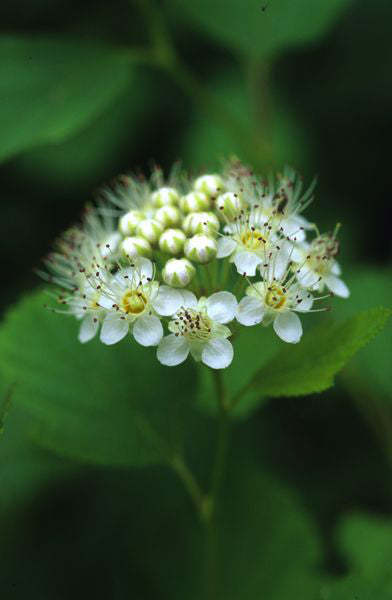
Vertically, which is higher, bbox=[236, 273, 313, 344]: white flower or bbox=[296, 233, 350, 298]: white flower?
bbox=[296, 233, 350, 298]: white flower

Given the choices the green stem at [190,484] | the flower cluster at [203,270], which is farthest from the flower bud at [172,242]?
the green stem at [190,484]

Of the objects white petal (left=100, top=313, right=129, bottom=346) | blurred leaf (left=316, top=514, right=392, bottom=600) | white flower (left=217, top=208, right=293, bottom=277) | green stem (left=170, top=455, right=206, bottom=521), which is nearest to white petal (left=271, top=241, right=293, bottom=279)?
white flower (left=217, top=208, right=293, bottom=277)

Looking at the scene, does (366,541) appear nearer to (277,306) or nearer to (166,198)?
(277,306)

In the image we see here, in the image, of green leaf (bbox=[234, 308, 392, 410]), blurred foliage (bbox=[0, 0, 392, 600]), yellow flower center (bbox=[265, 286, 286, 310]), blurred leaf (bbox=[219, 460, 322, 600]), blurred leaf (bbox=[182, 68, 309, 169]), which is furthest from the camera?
blurred leaf (bbox=[182, 68, 309, 169])

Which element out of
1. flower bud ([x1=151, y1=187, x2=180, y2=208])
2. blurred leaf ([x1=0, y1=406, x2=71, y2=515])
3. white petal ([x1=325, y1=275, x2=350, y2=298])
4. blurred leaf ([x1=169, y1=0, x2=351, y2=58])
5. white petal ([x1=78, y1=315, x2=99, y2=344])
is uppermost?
blurred leaf ([x1=169, y1=0, x2=351, y2=58])

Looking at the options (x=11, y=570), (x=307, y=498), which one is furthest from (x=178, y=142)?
(x=11, y=570)

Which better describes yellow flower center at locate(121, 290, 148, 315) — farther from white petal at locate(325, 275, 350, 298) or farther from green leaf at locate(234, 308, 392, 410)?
white petal at locate(325, 275, 350, 298)

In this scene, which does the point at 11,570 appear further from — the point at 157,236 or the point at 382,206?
the point at 382,206
